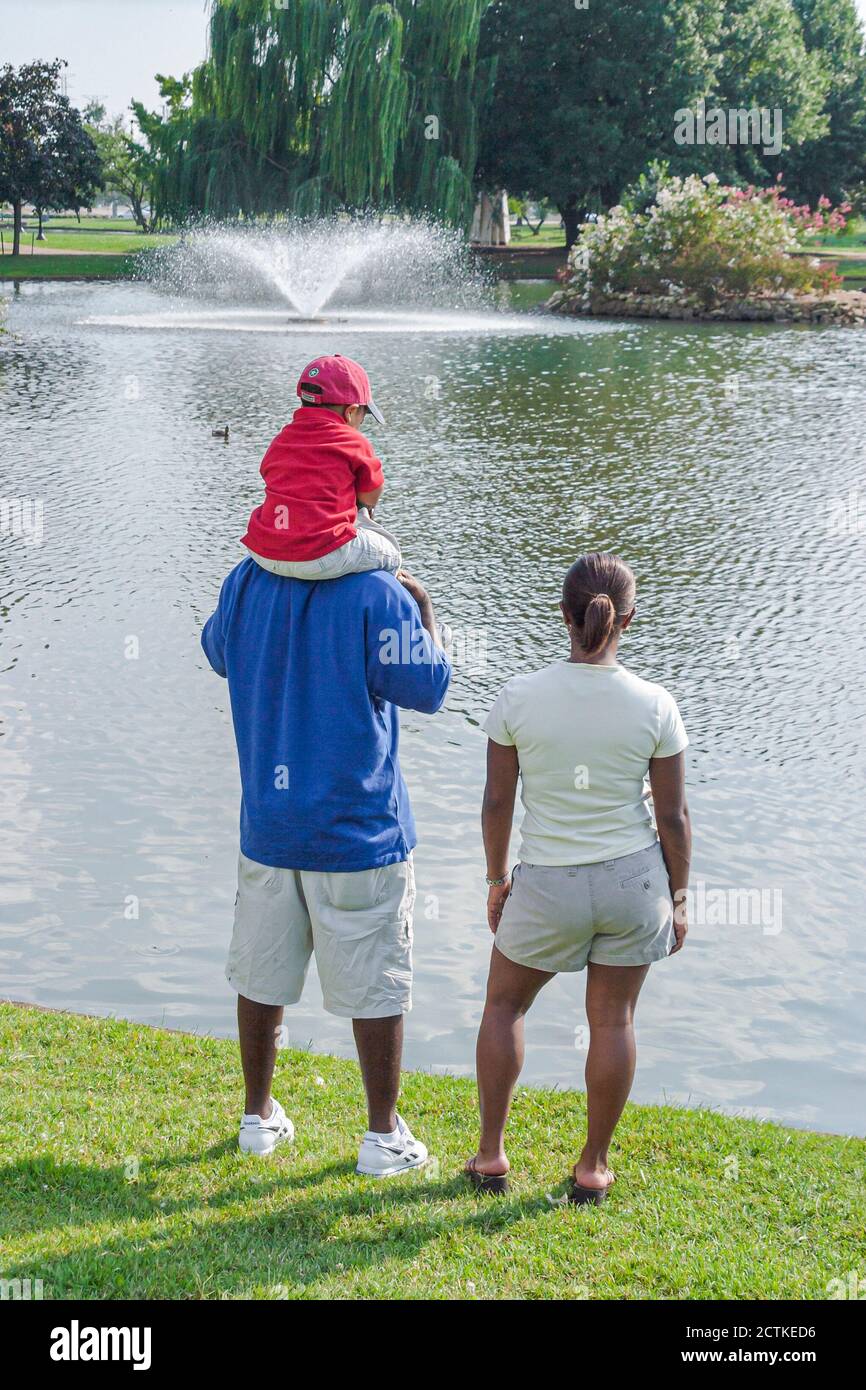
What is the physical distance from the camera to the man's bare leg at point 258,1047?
3.65m

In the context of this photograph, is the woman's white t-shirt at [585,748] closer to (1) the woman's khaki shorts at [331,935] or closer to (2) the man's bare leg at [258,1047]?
(1) the woman's khaki shorts at [331,935]

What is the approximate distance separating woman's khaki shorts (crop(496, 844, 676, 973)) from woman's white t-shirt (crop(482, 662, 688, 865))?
0.12ft

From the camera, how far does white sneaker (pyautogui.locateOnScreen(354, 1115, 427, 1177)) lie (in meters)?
3.65

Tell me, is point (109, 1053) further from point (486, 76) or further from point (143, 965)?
point (486, 76)

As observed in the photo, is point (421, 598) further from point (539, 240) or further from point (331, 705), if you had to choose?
point (539, 240)

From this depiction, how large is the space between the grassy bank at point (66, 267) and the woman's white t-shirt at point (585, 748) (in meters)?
40.3

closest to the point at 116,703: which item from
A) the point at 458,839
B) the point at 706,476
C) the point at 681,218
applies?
the point at 458,839

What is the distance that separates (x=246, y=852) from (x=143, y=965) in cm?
234

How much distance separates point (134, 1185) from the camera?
358 centimetres

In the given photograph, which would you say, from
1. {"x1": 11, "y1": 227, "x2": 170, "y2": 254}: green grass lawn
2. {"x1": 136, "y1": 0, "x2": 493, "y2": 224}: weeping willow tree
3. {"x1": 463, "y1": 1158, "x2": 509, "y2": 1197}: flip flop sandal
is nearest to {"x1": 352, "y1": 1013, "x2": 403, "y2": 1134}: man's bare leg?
{"x1": 463, "y1": 1158, "x2": 509, "y2": 1197}: flip flop sandal

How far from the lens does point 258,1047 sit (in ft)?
12.1

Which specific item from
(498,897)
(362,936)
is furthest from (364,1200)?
(498,897)

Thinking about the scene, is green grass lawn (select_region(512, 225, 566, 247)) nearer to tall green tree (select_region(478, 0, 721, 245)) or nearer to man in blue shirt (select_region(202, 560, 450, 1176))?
tall green tree (select_region(478, 0, 721, 245))

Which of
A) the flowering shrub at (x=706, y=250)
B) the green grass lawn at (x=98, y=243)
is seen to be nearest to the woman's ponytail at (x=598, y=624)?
the flowering shrub at (x=706, y=250)
